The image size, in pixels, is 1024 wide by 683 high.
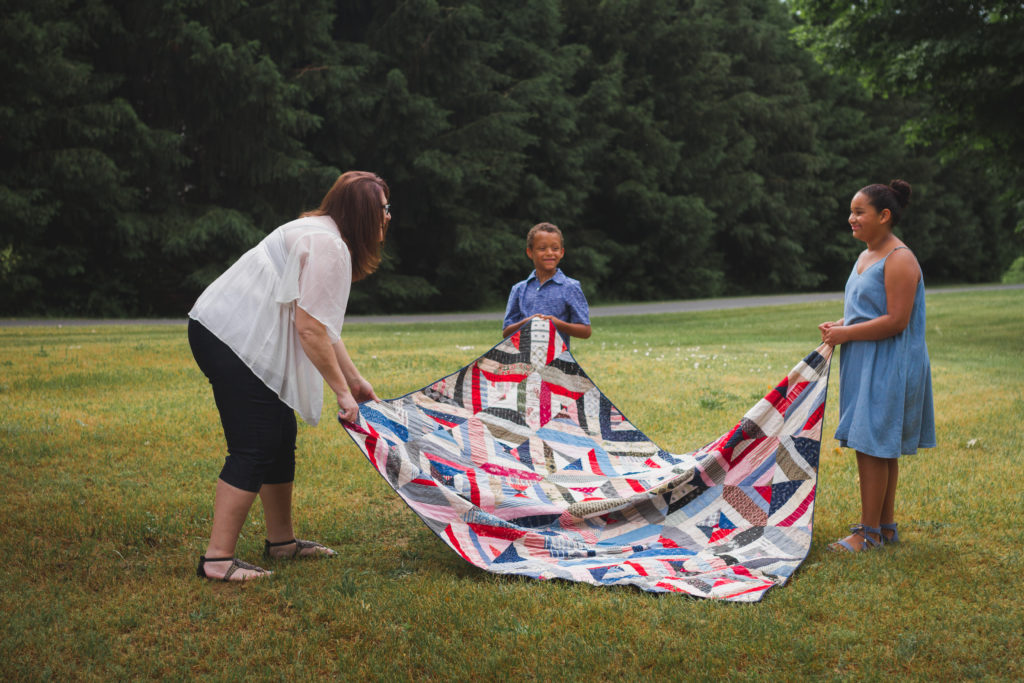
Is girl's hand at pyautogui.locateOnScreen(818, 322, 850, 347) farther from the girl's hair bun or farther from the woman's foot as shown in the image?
the woman's foot

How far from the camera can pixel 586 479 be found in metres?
5.09

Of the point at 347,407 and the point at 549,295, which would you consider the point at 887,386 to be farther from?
the point at 347,407

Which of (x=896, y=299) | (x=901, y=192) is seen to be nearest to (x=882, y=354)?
(x=896, y=299)

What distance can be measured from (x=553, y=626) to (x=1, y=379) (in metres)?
7.94

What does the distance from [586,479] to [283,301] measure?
212cm

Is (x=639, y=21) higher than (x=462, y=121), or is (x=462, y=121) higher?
(x=639, y=21)

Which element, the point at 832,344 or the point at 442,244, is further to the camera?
the point at 442,244

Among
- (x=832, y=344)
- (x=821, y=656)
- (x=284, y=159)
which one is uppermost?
(x=284, y=159)

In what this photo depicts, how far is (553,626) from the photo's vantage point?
363 centimetres

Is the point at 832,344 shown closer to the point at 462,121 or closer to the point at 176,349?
the point at 176,349

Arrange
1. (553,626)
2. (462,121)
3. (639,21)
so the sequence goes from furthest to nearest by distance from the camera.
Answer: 1. (639,21)
2. (462,121)
3. (553,626)

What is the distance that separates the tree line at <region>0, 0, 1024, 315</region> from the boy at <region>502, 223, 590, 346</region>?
1269 centimetres

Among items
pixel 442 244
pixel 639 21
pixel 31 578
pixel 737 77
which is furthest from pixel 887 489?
pixel 737 77

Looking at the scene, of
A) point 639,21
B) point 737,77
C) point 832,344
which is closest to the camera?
point 832,344
